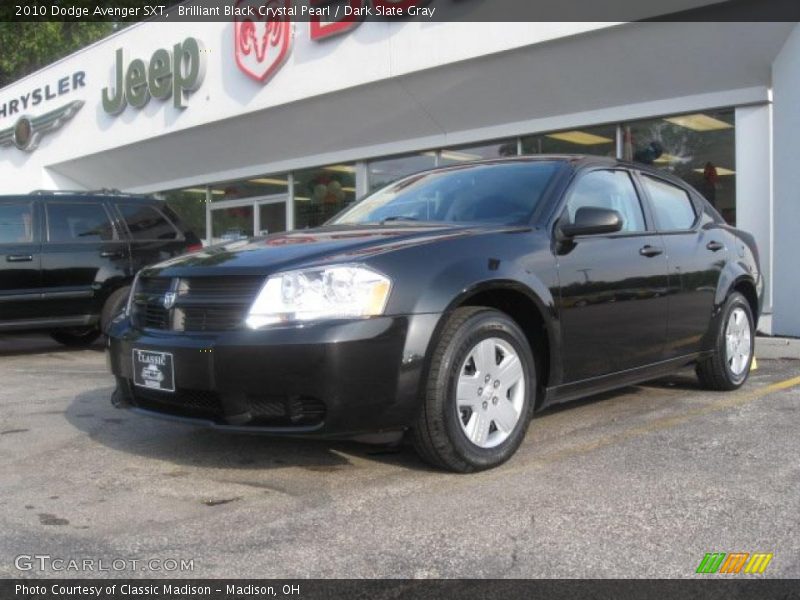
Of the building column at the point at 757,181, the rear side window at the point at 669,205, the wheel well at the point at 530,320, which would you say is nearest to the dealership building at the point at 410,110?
the building column at the point at 757,181

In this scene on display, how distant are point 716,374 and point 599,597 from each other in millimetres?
3510

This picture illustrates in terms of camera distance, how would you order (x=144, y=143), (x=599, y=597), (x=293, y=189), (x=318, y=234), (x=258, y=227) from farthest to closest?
1. (x=144, y=143)
2. (x=258, y=227)
3. (x=293, y=189)
4. (x=318, y=234)
5. (x=599, y=597)

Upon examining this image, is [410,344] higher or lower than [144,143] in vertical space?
lower

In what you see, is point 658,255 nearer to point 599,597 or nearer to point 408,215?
point 408,215

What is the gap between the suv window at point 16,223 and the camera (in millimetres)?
8227

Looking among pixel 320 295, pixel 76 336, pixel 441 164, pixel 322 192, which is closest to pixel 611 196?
pixel 320 295

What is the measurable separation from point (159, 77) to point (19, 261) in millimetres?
9221

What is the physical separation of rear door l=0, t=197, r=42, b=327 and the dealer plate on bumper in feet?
16.2

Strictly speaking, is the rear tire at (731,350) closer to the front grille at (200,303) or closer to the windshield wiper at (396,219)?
the windshield wiper at (396,219)

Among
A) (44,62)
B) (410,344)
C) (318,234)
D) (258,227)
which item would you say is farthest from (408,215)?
(44,62)

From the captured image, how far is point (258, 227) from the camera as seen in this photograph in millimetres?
16312

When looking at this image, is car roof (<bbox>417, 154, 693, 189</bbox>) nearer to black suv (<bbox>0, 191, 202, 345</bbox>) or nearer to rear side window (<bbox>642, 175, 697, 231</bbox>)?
rear side window (<bbox>642, 175, 697, 231</bbox>)

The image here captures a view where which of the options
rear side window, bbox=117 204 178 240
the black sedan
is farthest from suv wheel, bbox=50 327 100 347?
the black sedan

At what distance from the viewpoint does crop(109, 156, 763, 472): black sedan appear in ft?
11.3
